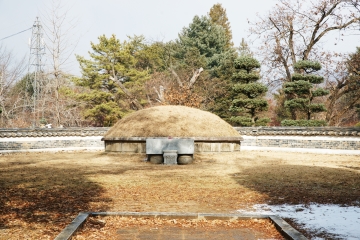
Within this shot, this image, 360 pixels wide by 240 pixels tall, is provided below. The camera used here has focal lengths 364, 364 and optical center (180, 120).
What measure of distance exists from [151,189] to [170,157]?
5733mm

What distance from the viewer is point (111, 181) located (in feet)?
34.4

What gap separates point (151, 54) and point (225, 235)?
39011 millimetres

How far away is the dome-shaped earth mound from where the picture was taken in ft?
66.2

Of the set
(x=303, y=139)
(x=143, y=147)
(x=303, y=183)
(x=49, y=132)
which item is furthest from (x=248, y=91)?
(x=303, y=183)

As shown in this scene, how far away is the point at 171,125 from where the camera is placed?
68.2 feet

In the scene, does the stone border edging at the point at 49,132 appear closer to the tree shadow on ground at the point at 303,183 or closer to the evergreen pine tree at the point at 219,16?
the tree shadow on ground at the point at 303,183

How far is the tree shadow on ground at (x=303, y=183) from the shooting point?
26.5ft

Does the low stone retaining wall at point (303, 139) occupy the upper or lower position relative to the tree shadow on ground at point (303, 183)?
upper

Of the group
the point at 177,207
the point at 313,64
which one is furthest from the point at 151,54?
the point at 177,207

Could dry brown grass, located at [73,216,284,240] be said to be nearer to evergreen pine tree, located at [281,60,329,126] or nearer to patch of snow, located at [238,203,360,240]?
patch of snow, located at [238,203,360,240]

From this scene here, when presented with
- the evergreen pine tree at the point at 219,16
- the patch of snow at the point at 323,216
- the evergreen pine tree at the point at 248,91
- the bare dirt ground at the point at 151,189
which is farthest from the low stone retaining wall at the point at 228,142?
the evergreen pine tree at the point at 219,16

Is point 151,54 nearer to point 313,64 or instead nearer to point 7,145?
point 313,64

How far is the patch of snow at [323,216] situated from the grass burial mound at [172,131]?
1211cm

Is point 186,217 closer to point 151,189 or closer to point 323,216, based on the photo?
point 323,216
